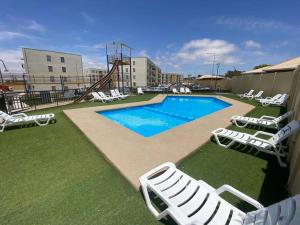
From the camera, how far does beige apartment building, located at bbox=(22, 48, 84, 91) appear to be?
93.0 feet

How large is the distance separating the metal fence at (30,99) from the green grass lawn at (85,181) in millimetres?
5549

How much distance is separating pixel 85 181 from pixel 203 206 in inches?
83.1

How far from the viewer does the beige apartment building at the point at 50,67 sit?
28361 millimetres

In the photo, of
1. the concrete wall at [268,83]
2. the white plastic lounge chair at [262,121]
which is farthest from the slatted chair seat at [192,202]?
the concrete wall at [268,83]

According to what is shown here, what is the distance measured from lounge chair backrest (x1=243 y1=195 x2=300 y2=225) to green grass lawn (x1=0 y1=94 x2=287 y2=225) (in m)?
1.13

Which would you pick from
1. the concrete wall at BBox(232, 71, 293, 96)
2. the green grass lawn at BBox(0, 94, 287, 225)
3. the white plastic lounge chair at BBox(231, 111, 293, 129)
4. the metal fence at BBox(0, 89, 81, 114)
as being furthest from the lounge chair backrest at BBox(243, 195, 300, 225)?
the concrete wall at BBox(232, 71, 293, 96)

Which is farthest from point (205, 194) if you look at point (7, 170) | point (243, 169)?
point (7, 170)

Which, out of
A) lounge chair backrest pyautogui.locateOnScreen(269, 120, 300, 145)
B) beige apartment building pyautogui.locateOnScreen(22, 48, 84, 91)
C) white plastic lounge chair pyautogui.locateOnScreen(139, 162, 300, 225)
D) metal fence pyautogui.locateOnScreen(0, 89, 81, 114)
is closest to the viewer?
white plastic lounge chair pyautogui.locateOnScreen(139, 162, 300, 225)

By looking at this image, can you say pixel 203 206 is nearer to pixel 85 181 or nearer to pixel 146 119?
pixel 85 181

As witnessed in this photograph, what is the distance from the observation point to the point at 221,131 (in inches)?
188

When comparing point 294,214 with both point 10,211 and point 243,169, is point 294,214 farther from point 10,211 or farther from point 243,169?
point 10,211

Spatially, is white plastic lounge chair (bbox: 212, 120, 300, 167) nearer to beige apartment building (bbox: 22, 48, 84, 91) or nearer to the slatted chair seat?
the slatted chair seat

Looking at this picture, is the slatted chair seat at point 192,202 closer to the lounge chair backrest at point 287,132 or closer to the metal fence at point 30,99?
the lounge chair backrest at point 287,132

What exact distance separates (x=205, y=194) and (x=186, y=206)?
35 cm
